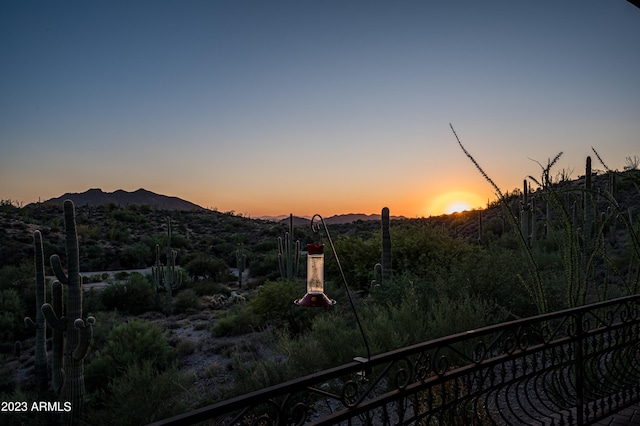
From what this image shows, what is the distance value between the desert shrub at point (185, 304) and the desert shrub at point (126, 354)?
5.15 meters

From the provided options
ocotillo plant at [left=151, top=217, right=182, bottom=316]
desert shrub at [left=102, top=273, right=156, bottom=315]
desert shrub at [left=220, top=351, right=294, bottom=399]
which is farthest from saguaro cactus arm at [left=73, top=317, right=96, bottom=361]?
desert shrub at [left=102, top=273, right=156, bottom=315]

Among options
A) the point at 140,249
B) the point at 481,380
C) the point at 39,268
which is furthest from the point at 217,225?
the point at 481,380

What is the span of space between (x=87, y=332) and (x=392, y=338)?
15.5 feet

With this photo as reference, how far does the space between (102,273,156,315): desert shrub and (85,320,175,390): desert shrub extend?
18.6ft

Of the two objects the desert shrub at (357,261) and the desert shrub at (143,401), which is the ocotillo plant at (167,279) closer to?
the desert shrub at (357,261)

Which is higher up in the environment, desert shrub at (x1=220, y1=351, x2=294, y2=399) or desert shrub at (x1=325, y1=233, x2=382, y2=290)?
desert shrub at (x1=325, y1=233, x2=382, y2=290)

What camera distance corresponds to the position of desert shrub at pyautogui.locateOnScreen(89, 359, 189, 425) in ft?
18.4

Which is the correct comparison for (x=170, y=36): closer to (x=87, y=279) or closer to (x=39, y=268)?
(x=39, y=268)

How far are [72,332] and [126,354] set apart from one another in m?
1.31

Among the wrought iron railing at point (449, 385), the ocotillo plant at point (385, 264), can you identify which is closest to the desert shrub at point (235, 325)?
the ocotillo plant at point (385, 264)

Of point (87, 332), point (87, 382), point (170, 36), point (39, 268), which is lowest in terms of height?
point (87, 382)

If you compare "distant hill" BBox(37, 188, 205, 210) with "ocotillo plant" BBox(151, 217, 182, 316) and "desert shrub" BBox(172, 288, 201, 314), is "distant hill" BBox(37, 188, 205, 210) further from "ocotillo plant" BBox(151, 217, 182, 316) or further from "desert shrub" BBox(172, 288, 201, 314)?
"desert shrub" BBox(172, 288, 201, 314)

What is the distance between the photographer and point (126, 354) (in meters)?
8.03

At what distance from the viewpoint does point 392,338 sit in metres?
5.69
